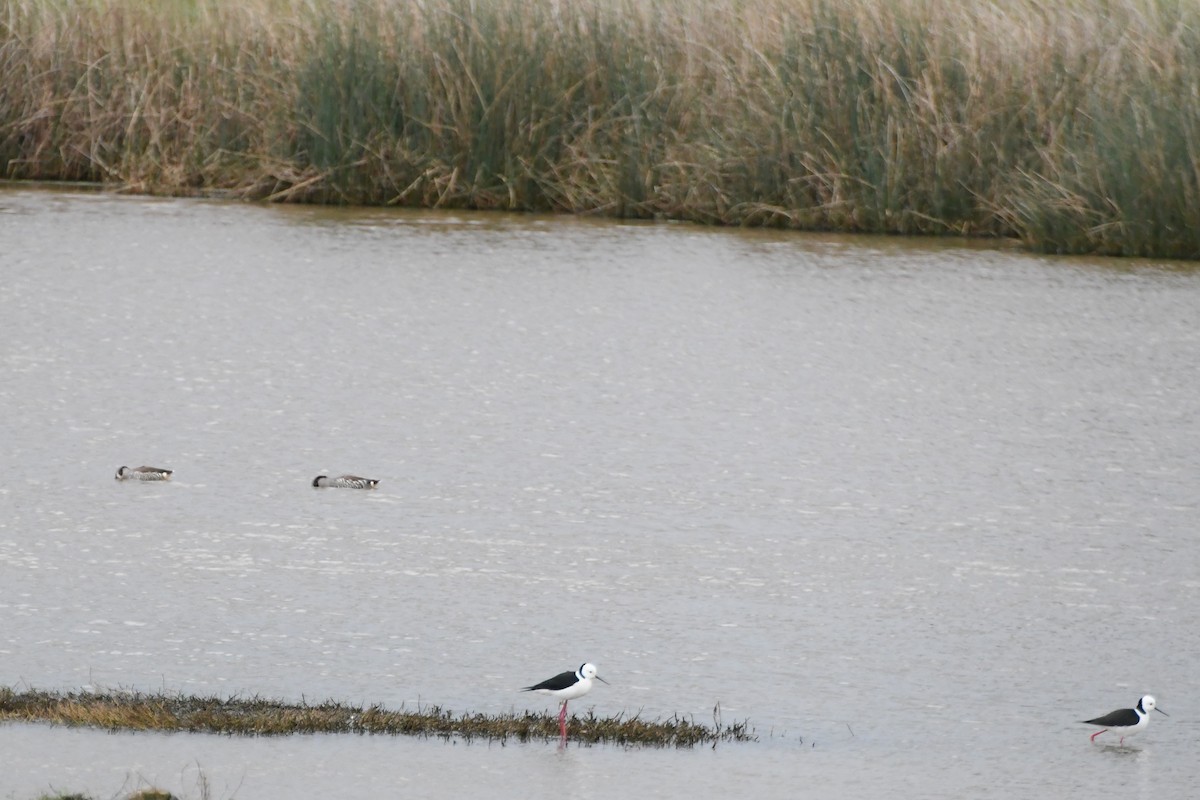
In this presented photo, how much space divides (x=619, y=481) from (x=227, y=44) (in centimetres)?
1030

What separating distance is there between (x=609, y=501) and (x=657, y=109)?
866cm

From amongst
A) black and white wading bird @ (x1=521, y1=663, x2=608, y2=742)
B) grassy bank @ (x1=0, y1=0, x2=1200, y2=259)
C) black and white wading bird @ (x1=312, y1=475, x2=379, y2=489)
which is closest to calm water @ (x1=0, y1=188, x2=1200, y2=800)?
black and white wading bird @ (x1=312, y1=475, x2=379, y2=489)

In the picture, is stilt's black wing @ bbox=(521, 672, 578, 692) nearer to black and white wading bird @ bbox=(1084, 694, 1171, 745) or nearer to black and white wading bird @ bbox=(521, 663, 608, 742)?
black and white wading bird @ bbox=(521, 663, 608, 742)

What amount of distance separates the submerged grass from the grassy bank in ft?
35.1

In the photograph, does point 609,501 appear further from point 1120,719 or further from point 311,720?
point 1120,719

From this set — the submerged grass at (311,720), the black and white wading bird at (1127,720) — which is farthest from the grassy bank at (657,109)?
the submerged grass at (311,720)

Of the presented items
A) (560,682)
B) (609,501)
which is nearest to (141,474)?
(609,501)

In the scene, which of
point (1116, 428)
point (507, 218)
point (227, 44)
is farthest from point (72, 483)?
point (227, 44)

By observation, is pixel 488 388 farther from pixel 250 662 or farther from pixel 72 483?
pixel 250 662

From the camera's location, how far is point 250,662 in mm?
7234

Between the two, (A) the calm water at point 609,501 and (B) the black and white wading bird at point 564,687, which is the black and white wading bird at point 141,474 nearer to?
(A) the calm water at point 609,501

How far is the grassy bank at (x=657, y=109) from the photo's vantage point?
16.8 m

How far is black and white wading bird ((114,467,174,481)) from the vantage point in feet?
32.3

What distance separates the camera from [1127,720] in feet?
21.5
